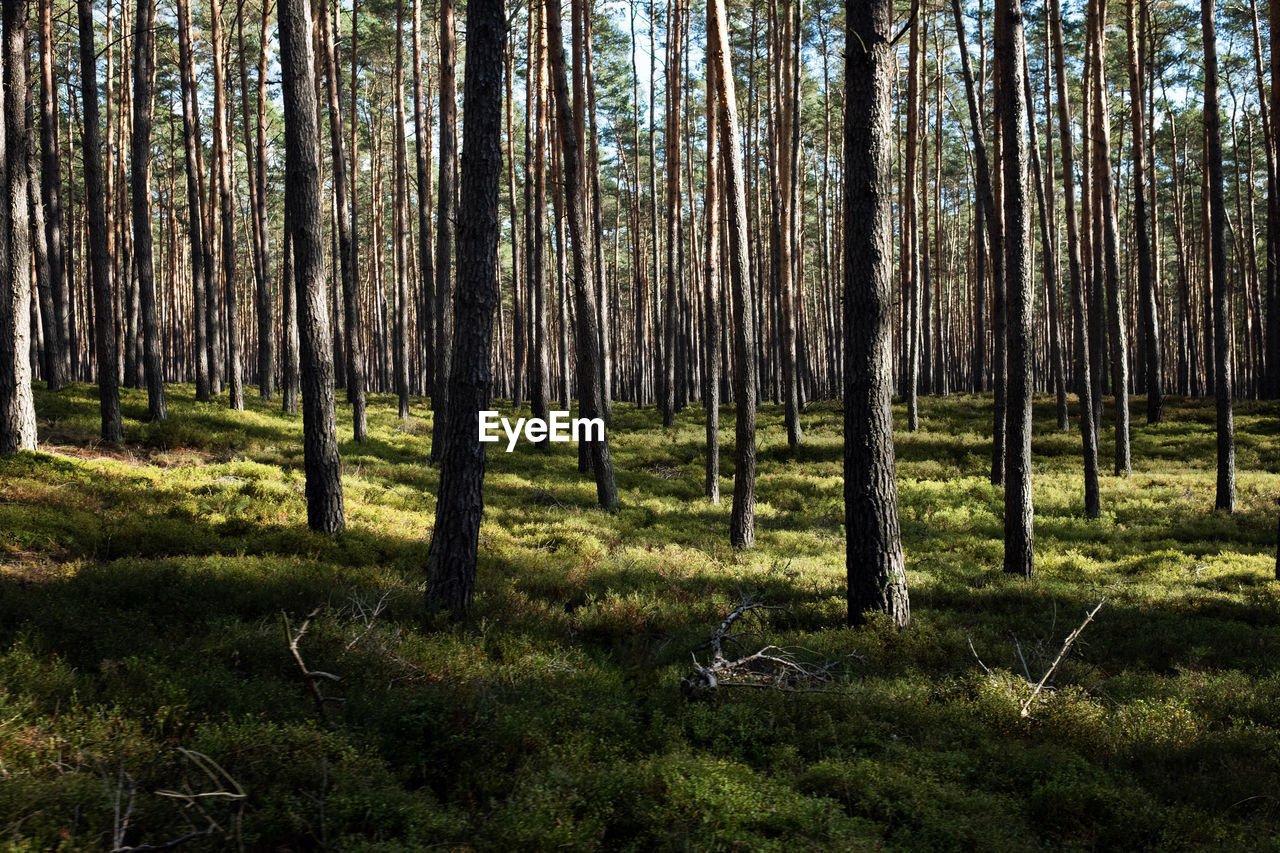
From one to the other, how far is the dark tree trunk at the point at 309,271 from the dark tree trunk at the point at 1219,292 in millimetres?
14121

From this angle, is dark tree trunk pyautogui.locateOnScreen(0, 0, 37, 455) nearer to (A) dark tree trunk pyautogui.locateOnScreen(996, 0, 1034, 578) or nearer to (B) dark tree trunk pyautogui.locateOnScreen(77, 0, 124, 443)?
(B) dark tree trunk pyautogui.locateOnScreen(77, 0, 124, 443)

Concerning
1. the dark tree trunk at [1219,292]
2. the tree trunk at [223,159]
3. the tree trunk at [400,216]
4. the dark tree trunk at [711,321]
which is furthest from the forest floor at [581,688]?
the tree trunk at [400,216]

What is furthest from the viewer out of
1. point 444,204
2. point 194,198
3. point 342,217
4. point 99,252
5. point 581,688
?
point 194,198

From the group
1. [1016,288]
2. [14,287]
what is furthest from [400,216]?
[1016,288]

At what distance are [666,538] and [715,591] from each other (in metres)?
2.84

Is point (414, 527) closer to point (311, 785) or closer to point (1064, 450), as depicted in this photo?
point (311, 785)

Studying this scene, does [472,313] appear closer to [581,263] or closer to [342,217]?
[581,263]

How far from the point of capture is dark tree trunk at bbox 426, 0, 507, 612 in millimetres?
6934

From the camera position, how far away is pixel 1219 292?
12.9 meters

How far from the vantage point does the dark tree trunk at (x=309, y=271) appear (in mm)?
9195

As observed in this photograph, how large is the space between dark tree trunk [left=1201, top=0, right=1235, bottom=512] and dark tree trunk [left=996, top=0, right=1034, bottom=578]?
221 inches

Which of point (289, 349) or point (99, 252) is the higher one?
point (99, 252)

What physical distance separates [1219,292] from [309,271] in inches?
583

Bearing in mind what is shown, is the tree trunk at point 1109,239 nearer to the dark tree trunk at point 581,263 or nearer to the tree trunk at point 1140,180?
the tree trunk at point 1140,180
